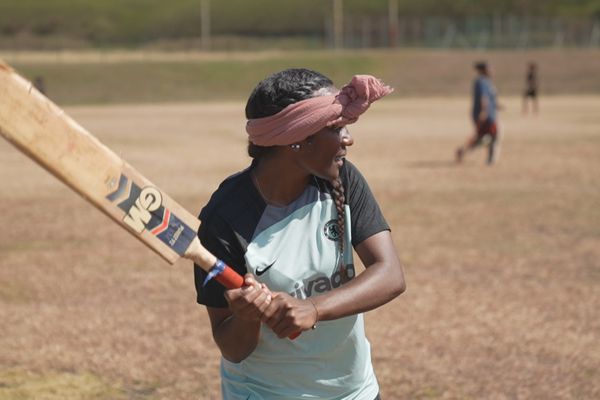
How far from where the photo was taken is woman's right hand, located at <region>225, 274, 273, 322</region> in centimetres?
323

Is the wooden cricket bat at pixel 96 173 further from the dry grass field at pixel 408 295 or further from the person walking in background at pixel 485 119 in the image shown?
the person walking in background at pixel 485 119

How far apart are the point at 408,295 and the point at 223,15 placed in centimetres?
13207

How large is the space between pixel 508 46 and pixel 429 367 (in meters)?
80.4

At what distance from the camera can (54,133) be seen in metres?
2.78

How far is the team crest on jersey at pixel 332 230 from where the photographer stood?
3635mm

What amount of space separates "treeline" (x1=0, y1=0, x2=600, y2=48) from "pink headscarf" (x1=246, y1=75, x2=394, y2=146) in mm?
120309

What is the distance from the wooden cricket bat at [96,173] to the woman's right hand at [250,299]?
0.15ft

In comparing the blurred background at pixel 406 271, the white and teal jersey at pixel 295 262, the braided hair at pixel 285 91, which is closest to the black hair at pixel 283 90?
the braided hair at pixel 285 91

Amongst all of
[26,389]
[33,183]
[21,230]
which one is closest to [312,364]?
[26,389]

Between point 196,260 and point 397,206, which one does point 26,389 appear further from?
point 397,206

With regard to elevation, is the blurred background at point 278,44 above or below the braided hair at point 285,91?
below

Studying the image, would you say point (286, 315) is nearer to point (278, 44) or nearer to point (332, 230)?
point (332, 230)

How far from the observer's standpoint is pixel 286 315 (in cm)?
327

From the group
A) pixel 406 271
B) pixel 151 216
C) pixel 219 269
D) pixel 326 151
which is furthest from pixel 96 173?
pixel 406 271
